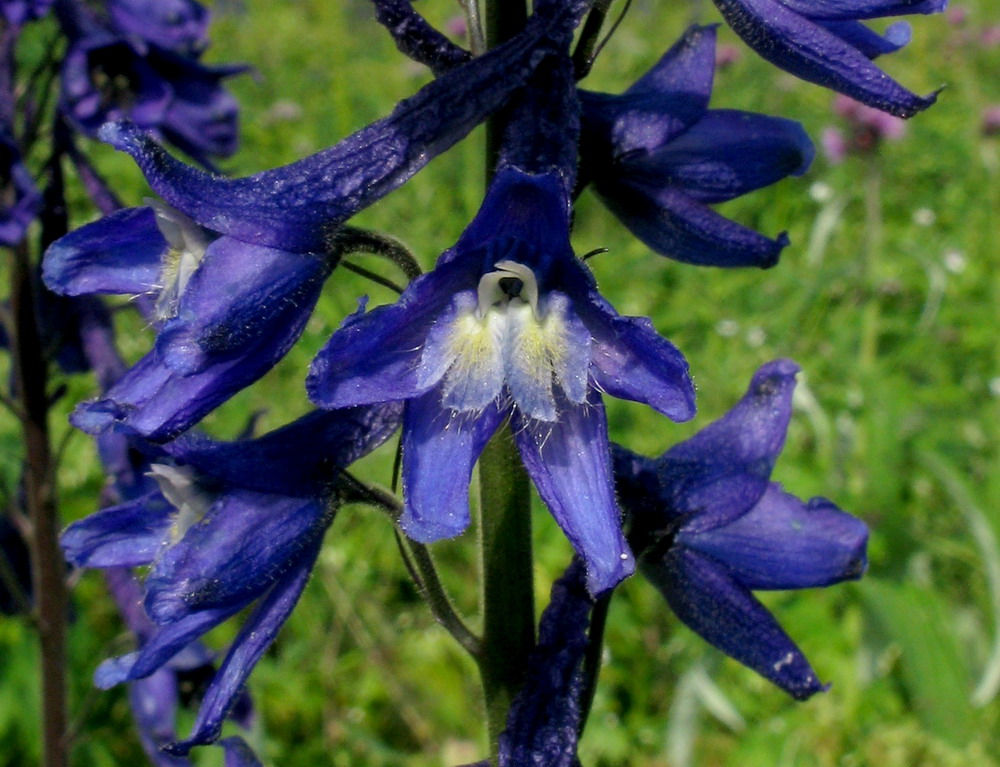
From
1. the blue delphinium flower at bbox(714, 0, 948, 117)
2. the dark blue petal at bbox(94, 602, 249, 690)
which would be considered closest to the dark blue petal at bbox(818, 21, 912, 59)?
the blue delphinium flower at bbox(714, 0, 948, 117)

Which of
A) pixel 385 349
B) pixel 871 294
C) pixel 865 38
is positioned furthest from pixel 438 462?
pixel 871 294

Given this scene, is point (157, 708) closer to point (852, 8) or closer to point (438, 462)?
point (438, 462)

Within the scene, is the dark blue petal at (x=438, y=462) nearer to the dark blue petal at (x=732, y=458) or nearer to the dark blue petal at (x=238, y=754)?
the dark blue petal at (x=732, y=458)

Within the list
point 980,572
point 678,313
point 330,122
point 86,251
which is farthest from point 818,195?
point 86,251

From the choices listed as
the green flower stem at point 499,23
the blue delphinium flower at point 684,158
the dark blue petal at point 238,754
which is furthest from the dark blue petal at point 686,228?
the dark blue petal at point 238,754

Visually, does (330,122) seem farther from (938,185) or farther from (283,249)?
(283,249)

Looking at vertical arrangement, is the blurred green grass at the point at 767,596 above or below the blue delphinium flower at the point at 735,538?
below
